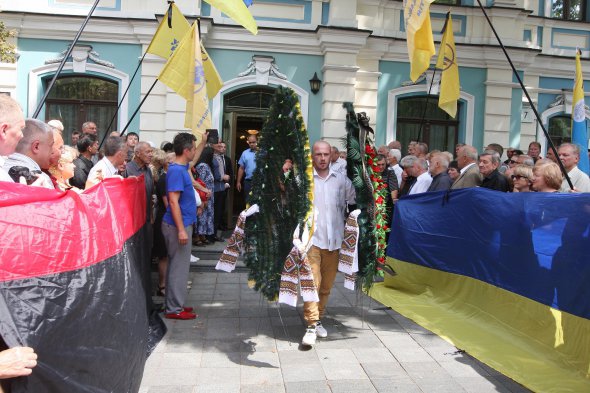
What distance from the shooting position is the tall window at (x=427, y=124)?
12.8 metres

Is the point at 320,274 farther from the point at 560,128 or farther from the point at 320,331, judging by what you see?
the point at 560,128

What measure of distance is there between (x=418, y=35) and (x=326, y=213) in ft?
9.43

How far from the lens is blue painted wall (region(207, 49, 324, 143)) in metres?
11.7

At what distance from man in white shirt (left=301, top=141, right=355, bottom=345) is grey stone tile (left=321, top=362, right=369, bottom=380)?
0.69 m

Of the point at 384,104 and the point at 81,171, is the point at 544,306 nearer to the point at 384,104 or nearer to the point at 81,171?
the point at 81,171

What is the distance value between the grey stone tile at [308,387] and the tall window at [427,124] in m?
9.35

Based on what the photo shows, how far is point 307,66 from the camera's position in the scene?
11.9 meters

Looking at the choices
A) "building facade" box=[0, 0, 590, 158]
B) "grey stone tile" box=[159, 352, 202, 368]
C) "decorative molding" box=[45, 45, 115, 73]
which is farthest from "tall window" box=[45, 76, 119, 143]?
"grey stone tile" box=[159, 352, 202, 368]

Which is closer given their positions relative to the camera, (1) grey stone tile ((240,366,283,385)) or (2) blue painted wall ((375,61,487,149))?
(1) grey stone tile ((240,366,283,385))

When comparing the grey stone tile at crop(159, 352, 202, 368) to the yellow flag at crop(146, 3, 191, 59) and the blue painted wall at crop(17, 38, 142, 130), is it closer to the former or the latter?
the yellow flag at crop(146, 3, 191, 59)

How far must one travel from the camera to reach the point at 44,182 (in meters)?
2.90

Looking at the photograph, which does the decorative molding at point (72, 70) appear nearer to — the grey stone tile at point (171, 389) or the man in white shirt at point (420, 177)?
the man in white shirt at point (420, 177)

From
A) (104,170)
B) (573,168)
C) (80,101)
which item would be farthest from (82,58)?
(573,168)

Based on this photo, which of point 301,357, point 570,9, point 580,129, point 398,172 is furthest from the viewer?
point 570,9
